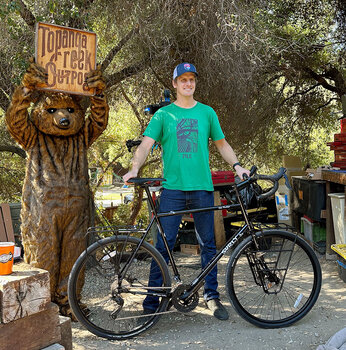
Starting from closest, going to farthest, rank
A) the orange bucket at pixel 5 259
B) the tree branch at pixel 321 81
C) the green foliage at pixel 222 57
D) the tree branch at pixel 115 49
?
the orange bucket at pixel 5 259 → the green foliage at pixel 222 57 → the tree branch at pixel 115 49 → the tree branch at pixel 321 81

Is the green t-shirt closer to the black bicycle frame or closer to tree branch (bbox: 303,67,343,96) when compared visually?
the black bicycle frame

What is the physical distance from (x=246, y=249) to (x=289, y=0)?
4.14 metres

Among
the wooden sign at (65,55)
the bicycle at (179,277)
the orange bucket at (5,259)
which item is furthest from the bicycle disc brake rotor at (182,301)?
the wooden sign at (65,55)

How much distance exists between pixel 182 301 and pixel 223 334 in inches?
14.8

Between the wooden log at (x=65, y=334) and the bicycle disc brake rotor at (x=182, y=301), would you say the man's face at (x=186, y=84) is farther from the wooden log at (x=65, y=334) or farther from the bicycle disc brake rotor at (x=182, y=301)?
the wooden log at (x=65, y=334)

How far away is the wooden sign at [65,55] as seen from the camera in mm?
3186

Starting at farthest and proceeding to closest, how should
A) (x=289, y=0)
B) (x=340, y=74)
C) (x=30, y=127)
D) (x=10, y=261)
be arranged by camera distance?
(x=340, y=74)
(x=289, y=0)
(x=30, y=127)
(x=10, y=261)

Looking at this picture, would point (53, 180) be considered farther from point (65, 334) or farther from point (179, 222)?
point (65, 334)

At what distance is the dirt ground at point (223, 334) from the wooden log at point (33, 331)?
2.07 feet

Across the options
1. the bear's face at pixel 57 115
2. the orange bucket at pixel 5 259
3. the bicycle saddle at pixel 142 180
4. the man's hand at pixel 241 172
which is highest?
the bear's face at pixel 57 115

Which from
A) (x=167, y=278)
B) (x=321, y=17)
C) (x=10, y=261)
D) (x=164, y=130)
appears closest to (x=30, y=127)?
(x=164, y=130)

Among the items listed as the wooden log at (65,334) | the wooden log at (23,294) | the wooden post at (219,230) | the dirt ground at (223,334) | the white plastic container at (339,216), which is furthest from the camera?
the wooden post at (219,230)

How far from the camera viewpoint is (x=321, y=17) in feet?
21.0

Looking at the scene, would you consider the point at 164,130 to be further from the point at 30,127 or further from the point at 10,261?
the point at 10,261
